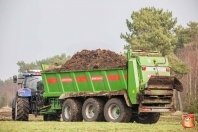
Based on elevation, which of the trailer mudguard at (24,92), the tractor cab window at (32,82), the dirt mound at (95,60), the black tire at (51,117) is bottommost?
the black tire at (51,117)

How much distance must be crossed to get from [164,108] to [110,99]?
234 centimetres

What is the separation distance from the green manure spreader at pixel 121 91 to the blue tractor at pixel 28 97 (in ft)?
5.17

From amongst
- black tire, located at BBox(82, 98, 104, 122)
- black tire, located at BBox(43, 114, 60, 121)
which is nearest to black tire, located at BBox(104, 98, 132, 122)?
black tire, located at BBox(82, 98, 104, 122)

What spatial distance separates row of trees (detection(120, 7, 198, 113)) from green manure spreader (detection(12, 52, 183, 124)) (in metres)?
24.2

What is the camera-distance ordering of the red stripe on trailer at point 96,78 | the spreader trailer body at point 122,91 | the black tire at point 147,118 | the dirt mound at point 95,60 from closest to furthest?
1. the spreader trailer body at point 122,91
2. the dirt mound at point 95,60
3. the red stripe on trailer at point 96,78
4. the black tire at point 147,118

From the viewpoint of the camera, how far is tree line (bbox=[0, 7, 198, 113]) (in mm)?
57672

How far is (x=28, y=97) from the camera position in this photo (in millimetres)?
31172

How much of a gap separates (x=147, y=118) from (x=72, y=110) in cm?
340

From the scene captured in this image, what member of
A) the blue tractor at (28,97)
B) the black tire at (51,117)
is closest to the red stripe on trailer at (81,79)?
the blue tractor at (28,97)

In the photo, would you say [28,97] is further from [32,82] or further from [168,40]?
[168,40]

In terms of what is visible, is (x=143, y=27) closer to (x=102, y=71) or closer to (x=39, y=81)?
(x=39, y=81)

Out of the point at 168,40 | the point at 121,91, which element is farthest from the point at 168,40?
the point at 121,91

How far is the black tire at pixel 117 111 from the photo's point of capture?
86.3 feet

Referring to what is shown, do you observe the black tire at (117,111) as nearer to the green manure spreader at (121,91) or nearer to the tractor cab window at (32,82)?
Answer: the green manure spreader at (121,91)
